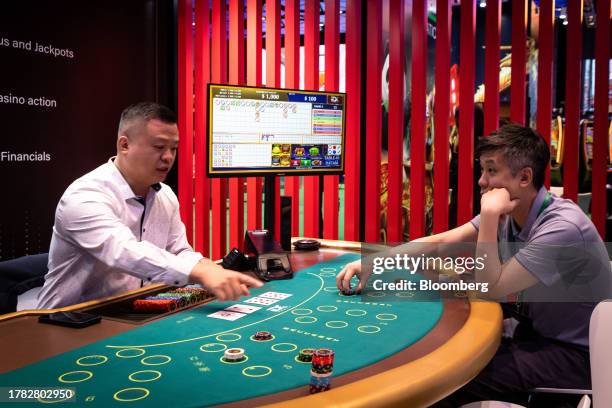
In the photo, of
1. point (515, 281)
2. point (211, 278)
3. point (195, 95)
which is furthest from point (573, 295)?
point (195, 95)

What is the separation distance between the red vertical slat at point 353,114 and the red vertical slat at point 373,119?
0.06 m

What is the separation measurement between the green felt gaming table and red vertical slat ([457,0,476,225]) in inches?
62.4

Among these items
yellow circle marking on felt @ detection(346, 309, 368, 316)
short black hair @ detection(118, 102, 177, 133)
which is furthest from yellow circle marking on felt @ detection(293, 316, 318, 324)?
short black hair @ detection(118, 102, 177, 133)

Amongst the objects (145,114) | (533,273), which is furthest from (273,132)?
(533,273)

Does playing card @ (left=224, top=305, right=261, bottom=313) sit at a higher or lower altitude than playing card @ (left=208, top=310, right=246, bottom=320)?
higher

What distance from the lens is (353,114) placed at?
3818mm

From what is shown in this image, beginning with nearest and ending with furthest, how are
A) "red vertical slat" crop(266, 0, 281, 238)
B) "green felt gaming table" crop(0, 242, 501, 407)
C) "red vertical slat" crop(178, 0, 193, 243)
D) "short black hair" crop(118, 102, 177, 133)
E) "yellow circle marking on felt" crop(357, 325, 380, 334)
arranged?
"green felt gaming table" crop(0, 242, 501, 407)
"yellow circle marking on felt" crop(357, 325, 380, 334)
"short black hair" crop(118, 102, 177, 133)
"red vertical slat" crop(266, 0, 281, 238)
"red vertical slat" crop(178, 0, 193, 243)

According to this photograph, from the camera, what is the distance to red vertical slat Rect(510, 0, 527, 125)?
130 inches

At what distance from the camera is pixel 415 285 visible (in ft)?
7.27

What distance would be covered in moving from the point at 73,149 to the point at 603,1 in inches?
133

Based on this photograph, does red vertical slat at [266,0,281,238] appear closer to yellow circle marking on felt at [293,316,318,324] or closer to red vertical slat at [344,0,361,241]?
red vertical slat at [344,0,361,241]

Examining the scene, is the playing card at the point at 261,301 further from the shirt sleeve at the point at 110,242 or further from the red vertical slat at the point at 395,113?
the red vertical slat at the point at 395,113

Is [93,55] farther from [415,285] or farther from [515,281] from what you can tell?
[515,281]

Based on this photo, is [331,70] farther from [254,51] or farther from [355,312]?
[355,312]
